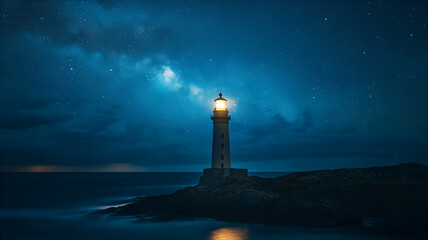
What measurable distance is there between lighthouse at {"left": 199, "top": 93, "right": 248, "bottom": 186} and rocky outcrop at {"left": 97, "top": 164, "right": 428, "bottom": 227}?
1.33 metres

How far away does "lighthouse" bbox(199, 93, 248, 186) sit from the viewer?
112 ft

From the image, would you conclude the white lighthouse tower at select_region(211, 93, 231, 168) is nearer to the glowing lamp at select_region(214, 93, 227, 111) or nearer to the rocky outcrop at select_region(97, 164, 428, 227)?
the glowing lamp at select_region(214, 93, 227, 111)

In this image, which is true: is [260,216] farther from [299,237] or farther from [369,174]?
[369,174]

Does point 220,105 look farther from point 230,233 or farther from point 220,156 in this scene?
point 230,233

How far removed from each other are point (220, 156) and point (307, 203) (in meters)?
11.9

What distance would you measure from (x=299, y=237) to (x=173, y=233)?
8608 millimetres

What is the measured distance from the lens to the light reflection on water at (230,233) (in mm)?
22347

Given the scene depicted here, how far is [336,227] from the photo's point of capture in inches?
889

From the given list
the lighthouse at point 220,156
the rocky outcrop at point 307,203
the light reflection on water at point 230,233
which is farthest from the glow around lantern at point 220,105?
the light reflection on water at point 230,233

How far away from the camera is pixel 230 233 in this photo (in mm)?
23125

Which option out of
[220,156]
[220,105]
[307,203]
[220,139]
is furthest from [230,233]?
[220,105]

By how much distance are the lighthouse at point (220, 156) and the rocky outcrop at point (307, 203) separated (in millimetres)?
1331

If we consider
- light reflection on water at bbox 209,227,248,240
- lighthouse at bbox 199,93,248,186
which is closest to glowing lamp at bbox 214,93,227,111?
lighthouse at bbox 199,93,248,186

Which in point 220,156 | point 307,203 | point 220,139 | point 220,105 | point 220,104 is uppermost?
point 220,104
